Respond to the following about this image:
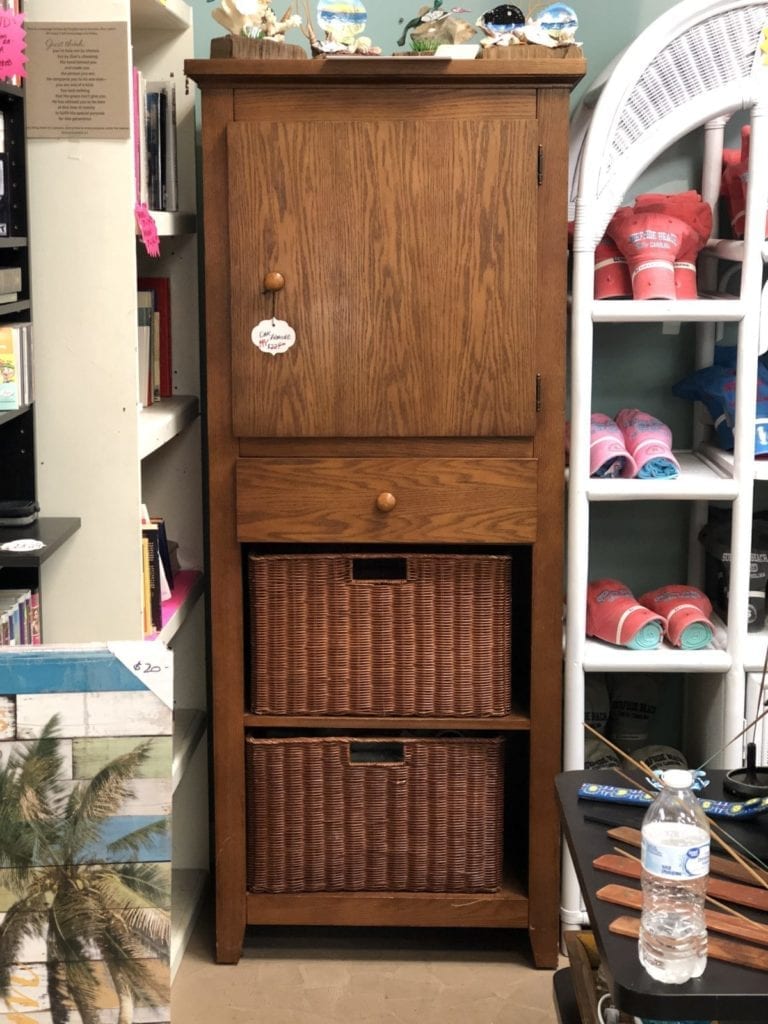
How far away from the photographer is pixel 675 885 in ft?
4.97

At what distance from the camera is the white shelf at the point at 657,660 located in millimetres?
2609

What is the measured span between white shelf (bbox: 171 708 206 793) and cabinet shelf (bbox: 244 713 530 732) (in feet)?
0.58

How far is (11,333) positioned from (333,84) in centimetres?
73

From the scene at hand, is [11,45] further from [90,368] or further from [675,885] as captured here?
[675,885]

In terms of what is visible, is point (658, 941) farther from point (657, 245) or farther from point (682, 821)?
point (657, 245)

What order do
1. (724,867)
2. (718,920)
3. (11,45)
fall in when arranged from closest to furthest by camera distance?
(718,920), (724,867), (11,45)

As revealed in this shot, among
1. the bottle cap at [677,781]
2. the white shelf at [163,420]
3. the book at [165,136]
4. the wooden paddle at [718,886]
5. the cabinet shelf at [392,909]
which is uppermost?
the book at [165,136]

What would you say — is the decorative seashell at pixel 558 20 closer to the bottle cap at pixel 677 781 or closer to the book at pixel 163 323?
the book at pixel 163 323

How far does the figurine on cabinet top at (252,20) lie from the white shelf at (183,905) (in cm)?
169

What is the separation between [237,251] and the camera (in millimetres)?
2445

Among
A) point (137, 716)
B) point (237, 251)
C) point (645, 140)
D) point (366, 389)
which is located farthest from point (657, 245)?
point (137, 716)

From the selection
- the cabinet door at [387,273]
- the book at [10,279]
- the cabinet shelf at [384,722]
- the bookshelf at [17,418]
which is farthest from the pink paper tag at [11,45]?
the cabinet shelf at [384,722]

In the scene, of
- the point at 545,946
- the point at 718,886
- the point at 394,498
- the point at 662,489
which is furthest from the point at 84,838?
the point at 662,489

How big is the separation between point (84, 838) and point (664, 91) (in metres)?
1.66
